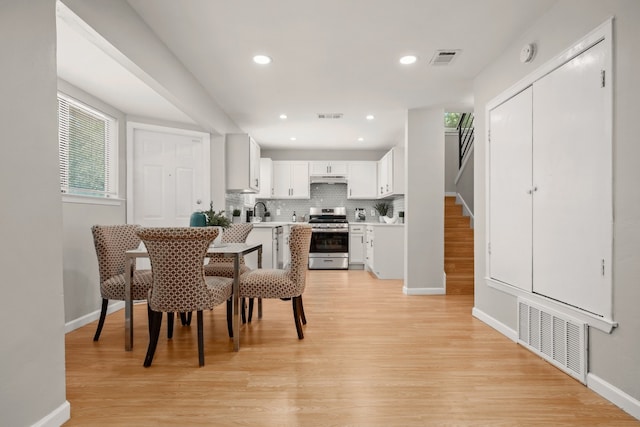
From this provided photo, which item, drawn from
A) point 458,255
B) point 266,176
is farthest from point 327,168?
point 458,255

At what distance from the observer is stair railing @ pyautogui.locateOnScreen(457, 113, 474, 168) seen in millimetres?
6402

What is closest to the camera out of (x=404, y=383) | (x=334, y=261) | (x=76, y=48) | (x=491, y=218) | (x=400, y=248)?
(x=404, y=383)

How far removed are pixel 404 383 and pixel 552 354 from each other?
112cm

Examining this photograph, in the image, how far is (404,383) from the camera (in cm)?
212

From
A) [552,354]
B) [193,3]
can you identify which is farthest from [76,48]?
[552,354]

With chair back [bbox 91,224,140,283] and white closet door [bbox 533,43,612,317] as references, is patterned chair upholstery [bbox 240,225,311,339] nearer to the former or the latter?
chair back [bbox 91,224,140,283]

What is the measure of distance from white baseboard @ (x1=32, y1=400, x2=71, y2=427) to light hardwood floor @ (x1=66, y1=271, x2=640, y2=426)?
7cm

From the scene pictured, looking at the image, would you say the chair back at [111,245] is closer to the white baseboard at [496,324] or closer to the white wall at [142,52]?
the white wall at [142,52]

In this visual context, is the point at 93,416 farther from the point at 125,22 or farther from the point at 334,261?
the point at 334,261

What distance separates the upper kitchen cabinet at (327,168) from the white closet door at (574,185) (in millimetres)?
4770

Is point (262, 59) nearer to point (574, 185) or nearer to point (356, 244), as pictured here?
point (574, 185)

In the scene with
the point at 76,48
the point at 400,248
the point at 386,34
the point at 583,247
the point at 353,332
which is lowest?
the point at 353,332

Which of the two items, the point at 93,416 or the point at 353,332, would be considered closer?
the point at 93,416

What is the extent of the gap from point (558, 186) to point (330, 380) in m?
1.97
